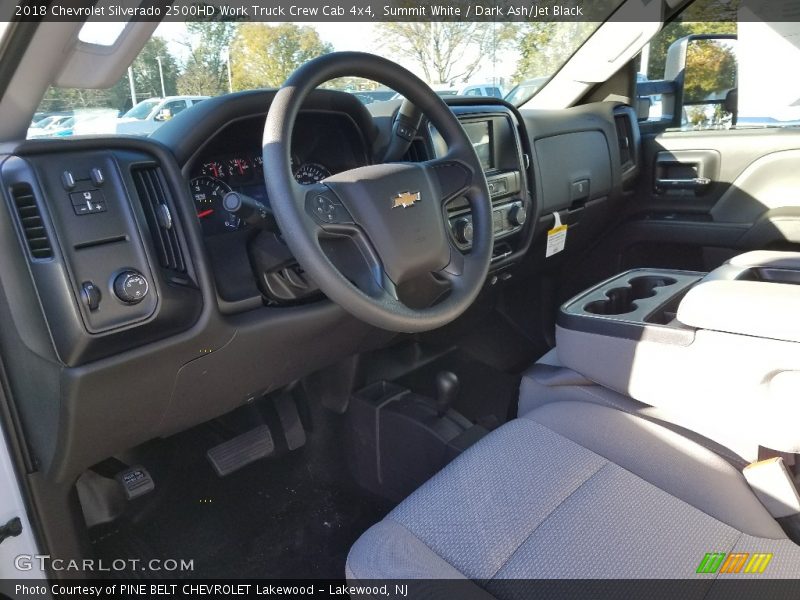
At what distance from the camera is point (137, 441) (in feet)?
4.59

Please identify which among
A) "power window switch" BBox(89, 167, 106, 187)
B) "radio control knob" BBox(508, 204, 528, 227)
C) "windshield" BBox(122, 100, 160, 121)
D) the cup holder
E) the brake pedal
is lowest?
the brake pedal

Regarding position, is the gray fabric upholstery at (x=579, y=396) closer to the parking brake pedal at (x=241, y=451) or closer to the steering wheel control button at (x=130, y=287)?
the parking brake pedal at (x=241, y=451)

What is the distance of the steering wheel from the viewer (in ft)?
3.67

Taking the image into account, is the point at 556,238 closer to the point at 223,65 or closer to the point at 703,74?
the point at 703,74

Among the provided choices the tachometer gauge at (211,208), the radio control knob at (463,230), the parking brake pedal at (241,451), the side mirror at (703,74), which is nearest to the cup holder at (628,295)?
the radio control knob at (463,230)

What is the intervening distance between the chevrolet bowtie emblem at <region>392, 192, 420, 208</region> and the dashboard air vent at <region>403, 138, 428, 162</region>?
0.39 metres

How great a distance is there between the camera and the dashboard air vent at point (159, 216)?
3.94 feet

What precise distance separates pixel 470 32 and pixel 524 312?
119 centimetres

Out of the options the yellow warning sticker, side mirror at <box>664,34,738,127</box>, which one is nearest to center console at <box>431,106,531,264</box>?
the yellow warning sticker

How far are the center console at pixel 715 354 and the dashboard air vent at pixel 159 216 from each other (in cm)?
90

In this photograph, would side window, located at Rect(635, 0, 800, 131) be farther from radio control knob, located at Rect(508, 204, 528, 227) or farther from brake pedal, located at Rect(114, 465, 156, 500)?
brake pedal, located at Rect(114, 465, 156, 500)

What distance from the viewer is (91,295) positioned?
3.57 ft

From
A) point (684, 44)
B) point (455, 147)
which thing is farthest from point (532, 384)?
point (684, 44)

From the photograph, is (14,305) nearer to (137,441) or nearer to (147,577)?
(137,441)
